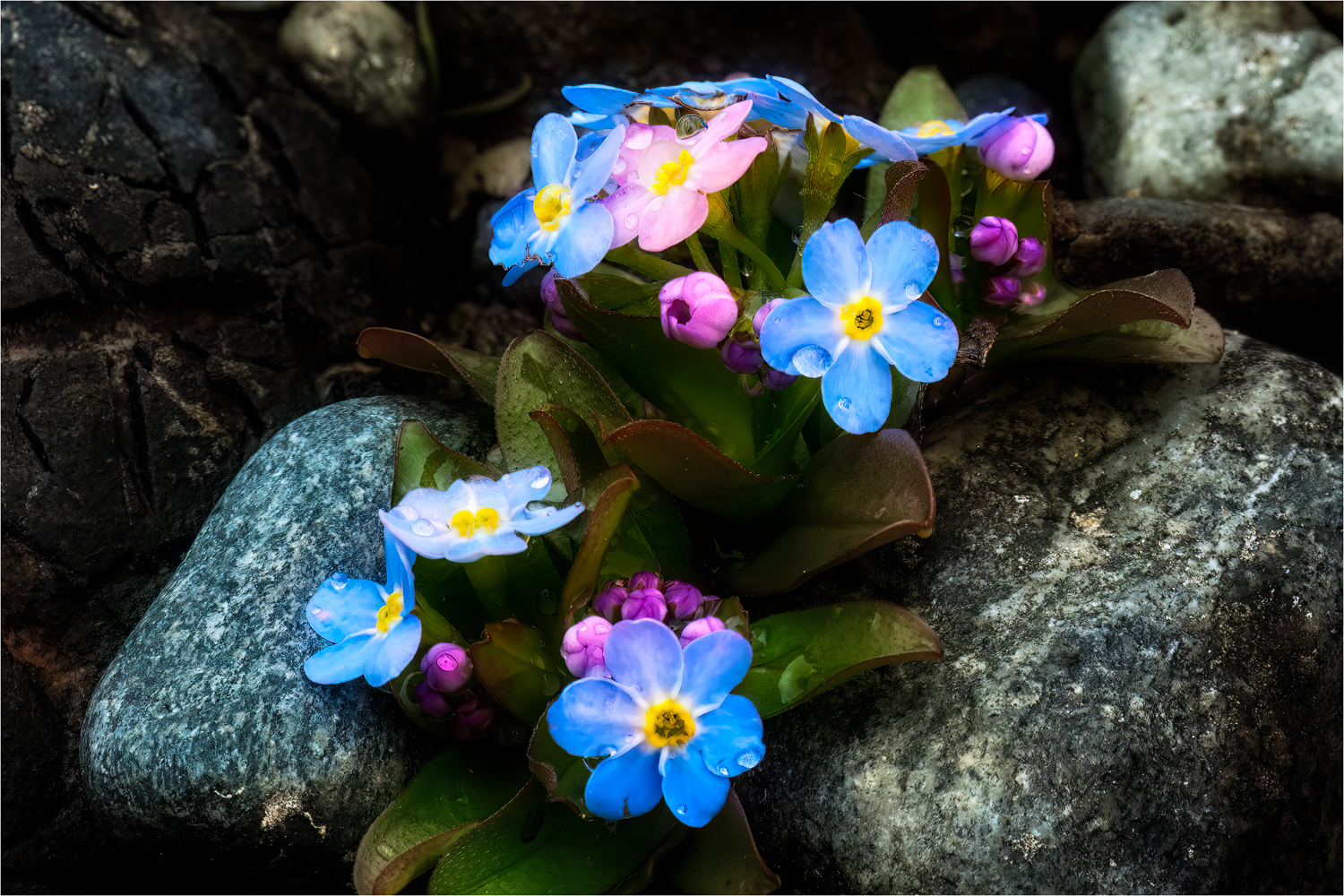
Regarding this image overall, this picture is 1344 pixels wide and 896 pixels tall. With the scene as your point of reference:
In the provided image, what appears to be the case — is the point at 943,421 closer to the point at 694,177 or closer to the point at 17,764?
the point at 694,177

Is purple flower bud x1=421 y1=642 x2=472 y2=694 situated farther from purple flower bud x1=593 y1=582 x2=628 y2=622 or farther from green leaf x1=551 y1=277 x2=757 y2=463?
green leaf x1=551 y1=277 x2=757 y2=463

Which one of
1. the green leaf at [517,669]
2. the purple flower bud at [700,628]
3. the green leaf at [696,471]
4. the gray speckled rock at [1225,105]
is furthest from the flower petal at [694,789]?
the gray speckled rock at [1225,105]


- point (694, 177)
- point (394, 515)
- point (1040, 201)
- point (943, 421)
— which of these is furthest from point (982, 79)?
point (394, 515)

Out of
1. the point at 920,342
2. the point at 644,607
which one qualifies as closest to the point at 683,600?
the point at 644,607

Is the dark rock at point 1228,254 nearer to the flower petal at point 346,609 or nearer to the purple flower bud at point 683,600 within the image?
the purple flower bud at point 683,600

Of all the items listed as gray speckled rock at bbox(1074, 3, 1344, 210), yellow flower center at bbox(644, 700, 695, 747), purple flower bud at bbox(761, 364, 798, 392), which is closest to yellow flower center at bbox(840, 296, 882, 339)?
purple flower bud at bbox(761, 364, 798, 392)
